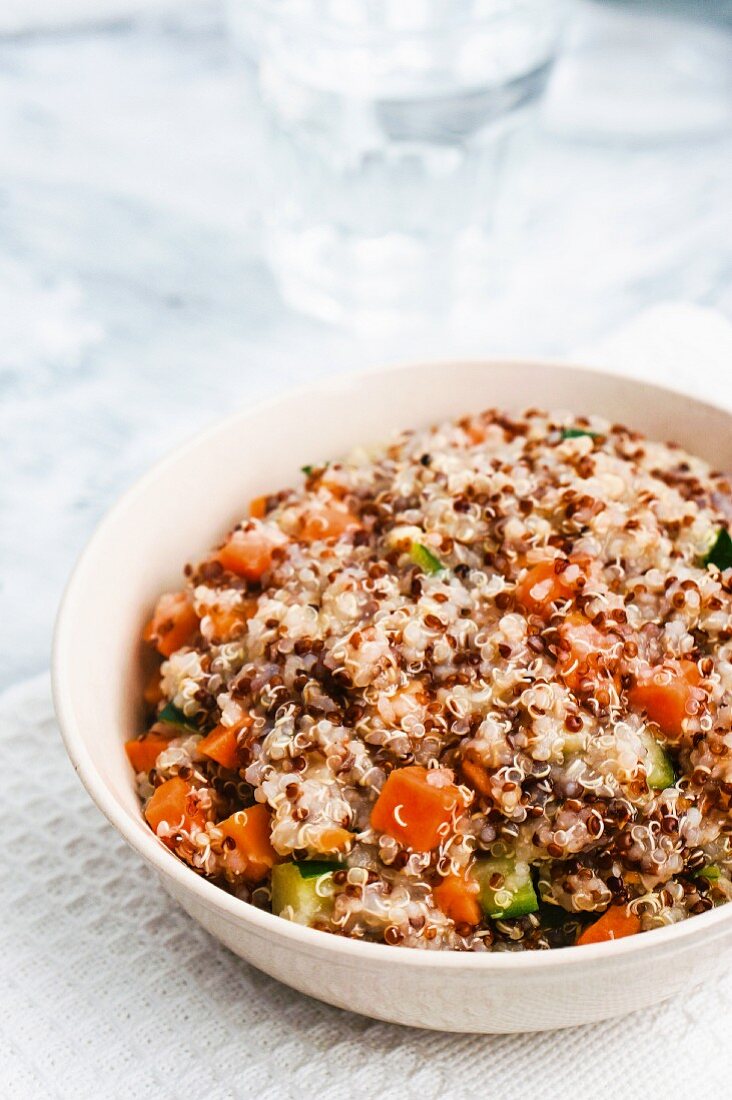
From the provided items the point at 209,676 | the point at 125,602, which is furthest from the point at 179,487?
the point at 209,676

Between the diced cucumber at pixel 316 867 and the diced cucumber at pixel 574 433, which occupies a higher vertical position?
the diced cucumber at pixel 574 433

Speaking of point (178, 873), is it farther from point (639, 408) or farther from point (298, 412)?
point (639, 408)

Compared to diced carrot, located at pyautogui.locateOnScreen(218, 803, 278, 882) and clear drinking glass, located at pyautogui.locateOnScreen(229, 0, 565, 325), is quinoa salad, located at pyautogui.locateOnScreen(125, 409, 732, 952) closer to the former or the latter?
diced carrot, located at pyautogui.locateOnScreen(218, 803, 278, 882)

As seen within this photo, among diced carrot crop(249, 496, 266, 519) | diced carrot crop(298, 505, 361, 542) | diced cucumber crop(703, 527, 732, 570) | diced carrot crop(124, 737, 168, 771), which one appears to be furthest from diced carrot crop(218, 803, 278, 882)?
diced cucumber crop(703, 527, 732, 570)

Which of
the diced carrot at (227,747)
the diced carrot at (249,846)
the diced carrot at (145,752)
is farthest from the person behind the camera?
the diced carrot at (145,752)

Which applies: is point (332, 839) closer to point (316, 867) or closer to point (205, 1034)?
point (316, 867)

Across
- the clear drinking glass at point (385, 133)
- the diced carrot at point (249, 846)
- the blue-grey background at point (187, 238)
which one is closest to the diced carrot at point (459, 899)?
the diced carrot at point (249, 846)

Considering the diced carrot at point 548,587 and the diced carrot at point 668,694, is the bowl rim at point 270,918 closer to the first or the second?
the diced carrot at point 668,694
